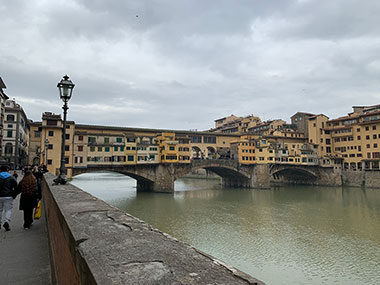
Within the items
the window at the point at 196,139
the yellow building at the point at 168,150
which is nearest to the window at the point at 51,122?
the yellow building at the point at 168,150

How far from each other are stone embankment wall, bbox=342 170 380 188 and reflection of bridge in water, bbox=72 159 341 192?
1694 mm

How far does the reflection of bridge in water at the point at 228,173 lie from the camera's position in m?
43.0

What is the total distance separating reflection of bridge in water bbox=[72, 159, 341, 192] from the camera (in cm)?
4300

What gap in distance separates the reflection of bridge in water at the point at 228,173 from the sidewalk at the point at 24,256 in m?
33.1

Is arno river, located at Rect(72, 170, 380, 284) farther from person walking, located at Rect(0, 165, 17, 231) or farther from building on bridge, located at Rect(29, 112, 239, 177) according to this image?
person walking, located at Rect(0, 165, 17, 231)

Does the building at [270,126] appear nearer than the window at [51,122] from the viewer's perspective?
No

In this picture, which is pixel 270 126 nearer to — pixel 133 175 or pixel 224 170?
pixel 224 170

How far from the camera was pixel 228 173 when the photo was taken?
57188mm

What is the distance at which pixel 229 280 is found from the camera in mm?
1862

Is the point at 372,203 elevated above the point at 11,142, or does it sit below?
below

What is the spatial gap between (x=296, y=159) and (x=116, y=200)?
4033cm

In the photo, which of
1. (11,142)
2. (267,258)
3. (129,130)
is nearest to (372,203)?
(267,258)

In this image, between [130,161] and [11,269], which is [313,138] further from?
[11,269]

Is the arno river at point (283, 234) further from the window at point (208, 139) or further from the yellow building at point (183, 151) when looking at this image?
the window at point (208, 139)
